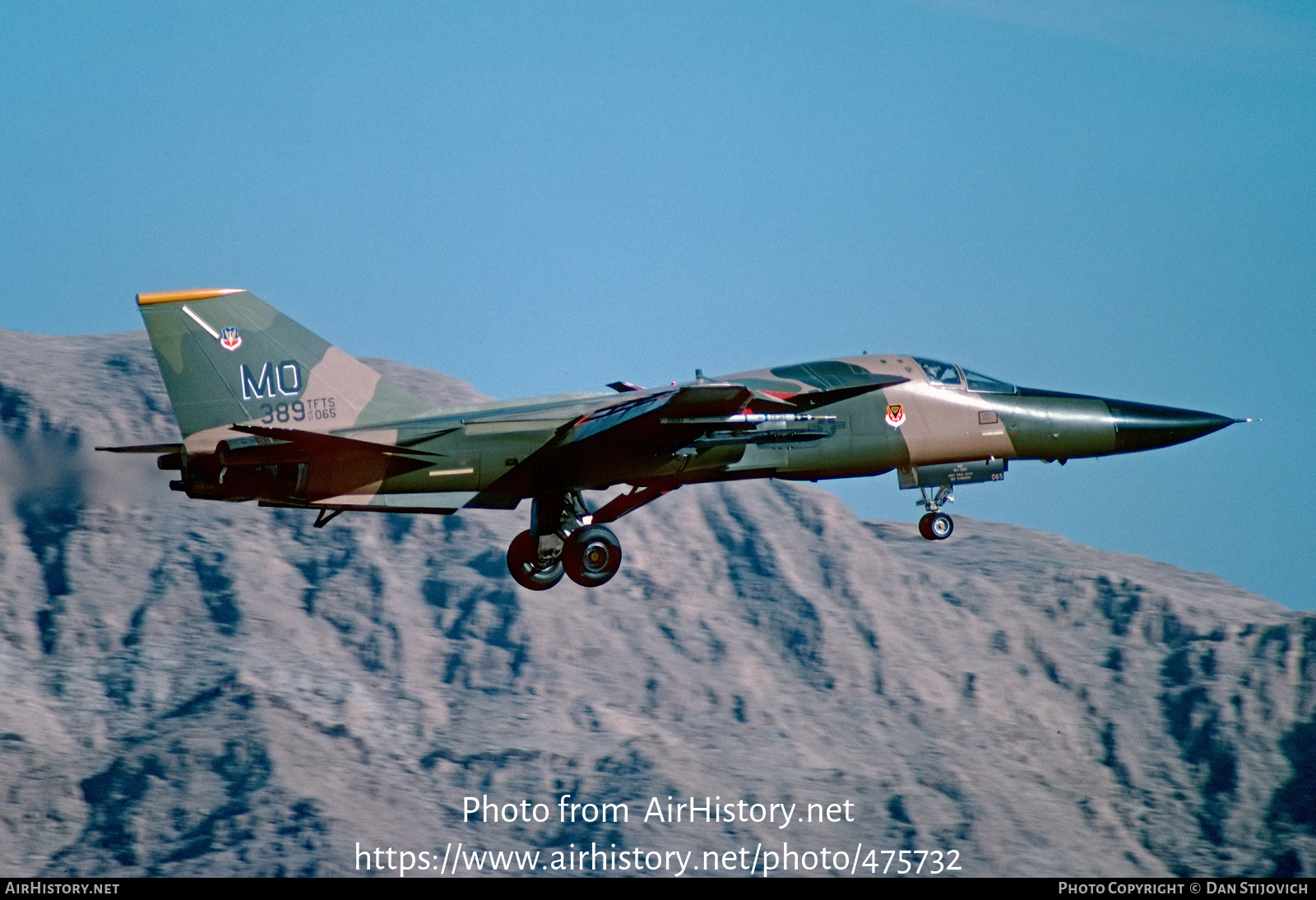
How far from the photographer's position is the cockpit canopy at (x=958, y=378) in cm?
2689

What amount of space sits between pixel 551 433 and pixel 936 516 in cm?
752

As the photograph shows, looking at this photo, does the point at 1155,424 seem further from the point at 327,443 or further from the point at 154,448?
the point at 154,448

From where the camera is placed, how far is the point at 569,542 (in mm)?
25438

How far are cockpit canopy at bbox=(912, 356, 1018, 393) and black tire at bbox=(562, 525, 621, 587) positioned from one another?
20.9ft

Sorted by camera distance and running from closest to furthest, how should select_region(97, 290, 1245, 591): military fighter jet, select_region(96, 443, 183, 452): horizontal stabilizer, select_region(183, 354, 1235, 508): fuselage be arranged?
select_region(97, 290, 1245, 591): military fighter jet, select_region(183, 354, 1235, 508): fuselage, select_region(96, 443, 183, 452): horizontal stabilizer

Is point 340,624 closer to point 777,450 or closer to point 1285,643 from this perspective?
point 1285,643

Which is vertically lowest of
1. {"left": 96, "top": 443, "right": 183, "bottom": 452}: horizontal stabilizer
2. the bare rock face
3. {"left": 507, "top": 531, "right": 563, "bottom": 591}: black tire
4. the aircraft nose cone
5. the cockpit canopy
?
the bare rock face

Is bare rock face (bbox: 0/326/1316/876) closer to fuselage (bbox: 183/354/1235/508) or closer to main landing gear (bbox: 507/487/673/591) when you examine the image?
fuselage (bbox: 183/354/1235/508)

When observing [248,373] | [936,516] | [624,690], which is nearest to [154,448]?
[248,373]

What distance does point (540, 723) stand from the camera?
90.3 metres

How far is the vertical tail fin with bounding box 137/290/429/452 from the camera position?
76.2 ft

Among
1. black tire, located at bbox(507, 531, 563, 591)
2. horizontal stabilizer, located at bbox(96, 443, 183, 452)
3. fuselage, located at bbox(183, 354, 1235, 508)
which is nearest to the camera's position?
fuselage, located at bbox(183, 354, 1235, 508)

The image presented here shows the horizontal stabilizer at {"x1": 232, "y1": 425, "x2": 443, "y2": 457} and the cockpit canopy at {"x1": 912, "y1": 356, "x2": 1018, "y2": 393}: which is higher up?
the cockpit canopy at {"x1": 912, "y1": 356, "x2": 1018, "y2": 393}

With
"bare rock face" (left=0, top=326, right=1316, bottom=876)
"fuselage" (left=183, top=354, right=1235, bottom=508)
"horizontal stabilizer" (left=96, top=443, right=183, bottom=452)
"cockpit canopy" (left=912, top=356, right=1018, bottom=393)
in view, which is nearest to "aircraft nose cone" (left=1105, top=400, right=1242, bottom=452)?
"fuselage" (left=183, top=354, right=1235, bottom=508)
